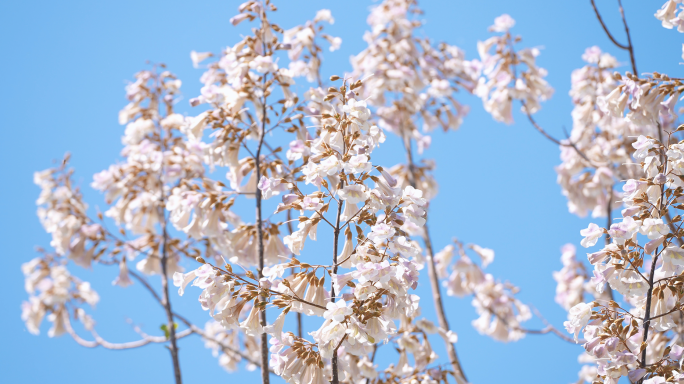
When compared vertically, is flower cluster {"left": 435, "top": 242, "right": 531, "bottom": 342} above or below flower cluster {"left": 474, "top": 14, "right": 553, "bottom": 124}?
below

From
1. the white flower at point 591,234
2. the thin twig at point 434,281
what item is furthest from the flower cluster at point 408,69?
the white flower at point 591,234

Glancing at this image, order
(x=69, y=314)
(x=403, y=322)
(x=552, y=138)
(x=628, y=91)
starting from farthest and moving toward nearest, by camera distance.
A: 1. (x=69, y=314)
2. (x=552, y=138)
3. (x=403, y=322)
4. (x=628, y=91)

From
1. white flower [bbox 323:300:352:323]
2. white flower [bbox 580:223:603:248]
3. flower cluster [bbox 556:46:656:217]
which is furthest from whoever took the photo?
flower cluster [bbox 556:46:656:217]

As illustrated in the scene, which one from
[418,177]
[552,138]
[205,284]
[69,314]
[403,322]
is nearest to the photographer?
[205,284]

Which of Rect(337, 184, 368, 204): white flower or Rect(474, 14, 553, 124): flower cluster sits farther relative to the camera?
Rect(474, 14, 553, 124): flower cluster

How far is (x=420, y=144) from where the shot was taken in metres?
6.08

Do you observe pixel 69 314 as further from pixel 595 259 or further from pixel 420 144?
pixel 595 259

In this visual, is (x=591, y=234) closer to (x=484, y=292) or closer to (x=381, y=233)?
(x=381, y=233)

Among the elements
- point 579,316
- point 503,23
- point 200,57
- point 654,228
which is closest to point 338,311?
point 579,316

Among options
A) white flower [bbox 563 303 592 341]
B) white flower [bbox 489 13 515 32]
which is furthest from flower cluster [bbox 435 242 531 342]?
white flower [bbox 563 303 592 341]

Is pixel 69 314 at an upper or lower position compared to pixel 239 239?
upper

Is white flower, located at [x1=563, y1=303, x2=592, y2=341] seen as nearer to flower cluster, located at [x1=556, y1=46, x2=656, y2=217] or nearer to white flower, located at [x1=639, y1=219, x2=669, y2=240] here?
white flower, located at [x1=639, y1=219, x2=669, y2=240]

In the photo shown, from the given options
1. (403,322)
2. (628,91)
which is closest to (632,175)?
(628,91)

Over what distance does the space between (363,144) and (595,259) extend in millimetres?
998
